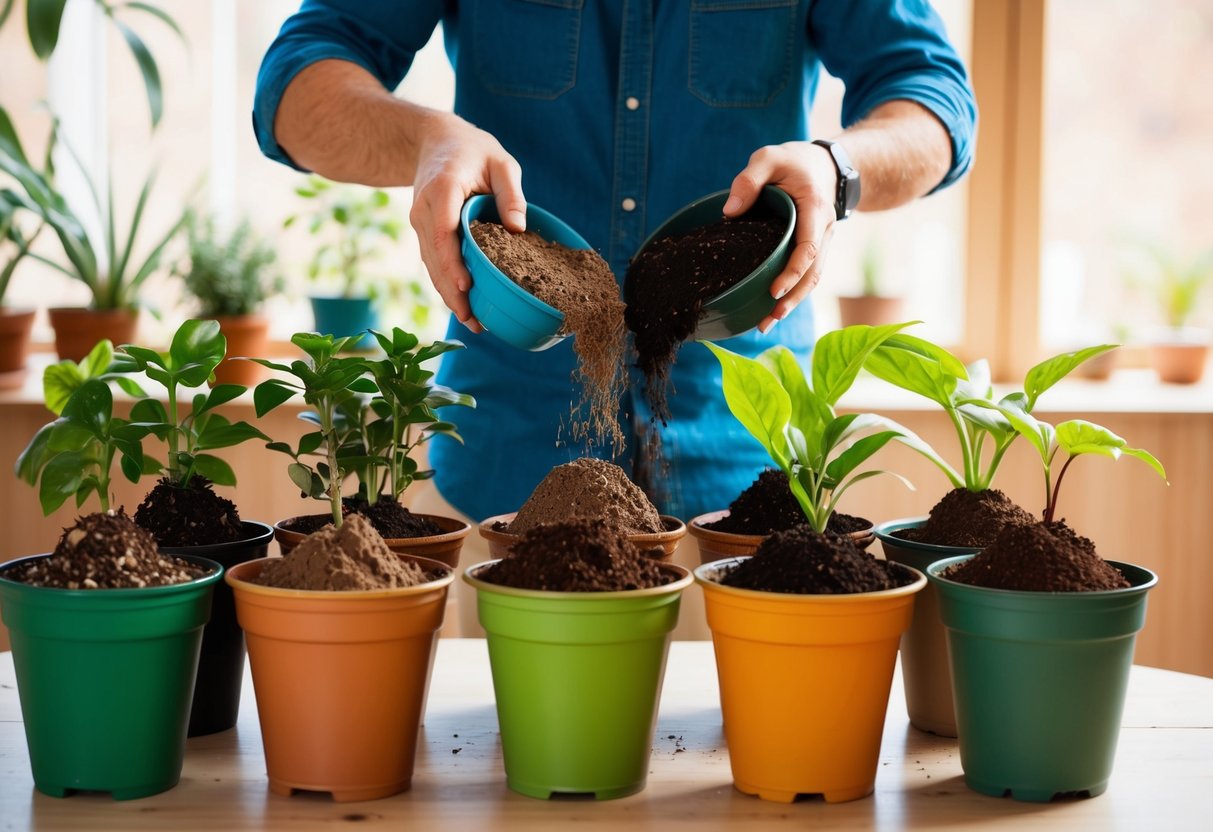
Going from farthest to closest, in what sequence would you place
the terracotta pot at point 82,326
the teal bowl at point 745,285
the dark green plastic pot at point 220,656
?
the terracotta pot at point 82,326 → the teal bowl at point 745,285 → the dark green plastic pot at point 220,656

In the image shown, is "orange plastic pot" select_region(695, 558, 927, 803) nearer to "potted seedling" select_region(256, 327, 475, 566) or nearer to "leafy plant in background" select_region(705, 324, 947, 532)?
"leafy plant in background" select_region(705, 324, 947, 532)

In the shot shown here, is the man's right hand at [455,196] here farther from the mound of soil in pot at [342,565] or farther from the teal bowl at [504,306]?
the mound of soil in pot at [342,565]

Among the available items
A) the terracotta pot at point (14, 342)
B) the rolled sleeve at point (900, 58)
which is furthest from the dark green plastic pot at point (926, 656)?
the terracotta pot at point (14, 342)

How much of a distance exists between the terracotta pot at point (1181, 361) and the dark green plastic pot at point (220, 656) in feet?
7.74

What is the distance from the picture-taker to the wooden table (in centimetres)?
92

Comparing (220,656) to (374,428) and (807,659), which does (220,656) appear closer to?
(374,428)

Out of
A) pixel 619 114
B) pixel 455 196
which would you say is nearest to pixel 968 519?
pixel 455 196

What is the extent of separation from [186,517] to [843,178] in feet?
2.67

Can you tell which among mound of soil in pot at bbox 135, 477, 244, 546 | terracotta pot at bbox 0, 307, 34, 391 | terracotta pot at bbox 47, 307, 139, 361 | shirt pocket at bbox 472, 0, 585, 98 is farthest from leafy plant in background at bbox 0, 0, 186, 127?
mound of soil in pot at bbox 135, 477, 244, 546

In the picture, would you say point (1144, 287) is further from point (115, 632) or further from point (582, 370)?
point (115, 632)

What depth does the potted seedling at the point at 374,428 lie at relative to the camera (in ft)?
3.77

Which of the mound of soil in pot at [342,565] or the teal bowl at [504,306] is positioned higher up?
the teal bowl at [504,306]

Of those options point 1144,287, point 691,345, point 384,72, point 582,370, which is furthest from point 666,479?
point 1144,287

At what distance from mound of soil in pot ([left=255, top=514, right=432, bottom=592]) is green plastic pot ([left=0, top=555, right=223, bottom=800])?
0.07 metres
